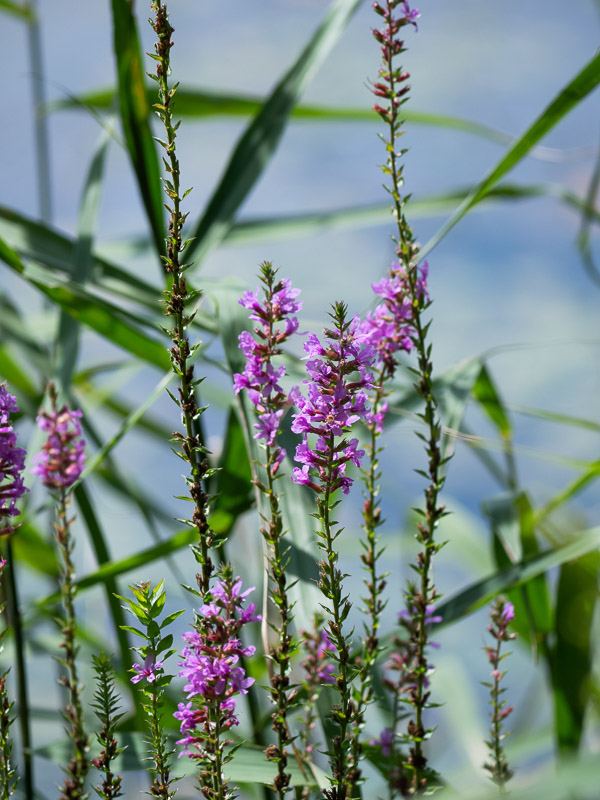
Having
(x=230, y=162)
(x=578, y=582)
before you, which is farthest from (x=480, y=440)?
(x=230, y=162)

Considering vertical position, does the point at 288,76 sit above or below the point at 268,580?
above

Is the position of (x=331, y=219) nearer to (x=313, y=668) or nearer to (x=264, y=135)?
(x=264, y=135)

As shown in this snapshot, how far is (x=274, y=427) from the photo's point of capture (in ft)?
1.61

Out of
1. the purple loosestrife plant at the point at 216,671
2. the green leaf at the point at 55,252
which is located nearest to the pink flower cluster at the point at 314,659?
the purple loosestrife plant at the point at 216,671

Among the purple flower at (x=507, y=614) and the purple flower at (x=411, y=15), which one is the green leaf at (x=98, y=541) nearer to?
the purple flower at (x=507, y=614)

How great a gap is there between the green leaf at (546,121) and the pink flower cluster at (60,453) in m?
0.44

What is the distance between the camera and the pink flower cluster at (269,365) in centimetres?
49

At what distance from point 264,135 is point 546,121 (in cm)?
33

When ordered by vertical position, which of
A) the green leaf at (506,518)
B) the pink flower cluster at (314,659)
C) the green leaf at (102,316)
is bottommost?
the pink flower cluster at (314,659)

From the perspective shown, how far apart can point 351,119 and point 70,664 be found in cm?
101

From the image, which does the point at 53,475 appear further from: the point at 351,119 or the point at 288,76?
the point at 351,119

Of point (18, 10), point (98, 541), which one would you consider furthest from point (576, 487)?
point (18, 10)

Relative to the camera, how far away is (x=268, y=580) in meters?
0.53

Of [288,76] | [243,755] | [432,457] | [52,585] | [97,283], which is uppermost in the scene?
[288,76]
